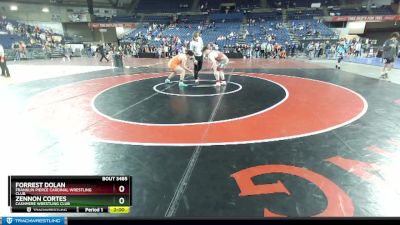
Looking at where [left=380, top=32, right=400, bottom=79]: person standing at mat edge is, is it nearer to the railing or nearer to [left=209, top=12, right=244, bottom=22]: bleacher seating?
[left=209, top=12, right=244, bottom=22]: bleacher seating

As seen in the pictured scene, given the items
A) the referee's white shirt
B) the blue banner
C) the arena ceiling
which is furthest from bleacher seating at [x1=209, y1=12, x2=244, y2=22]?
the blue banner

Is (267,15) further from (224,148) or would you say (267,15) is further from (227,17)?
(224,148)

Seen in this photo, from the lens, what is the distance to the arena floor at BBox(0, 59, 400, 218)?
8.72ft

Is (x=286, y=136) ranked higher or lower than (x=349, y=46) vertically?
lower

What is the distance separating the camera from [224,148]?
12.9 ft

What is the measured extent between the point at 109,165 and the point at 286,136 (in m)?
2.73

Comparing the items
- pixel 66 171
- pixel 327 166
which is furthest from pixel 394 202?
pixel 66 171

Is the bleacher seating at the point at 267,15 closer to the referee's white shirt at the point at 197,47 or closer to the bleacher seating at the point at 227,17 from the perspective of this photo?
the bleacher seating at the point at 227,17

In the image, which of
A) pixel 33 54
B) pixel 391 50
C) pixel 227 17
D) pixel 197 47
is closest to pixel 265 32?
pixel 227 17

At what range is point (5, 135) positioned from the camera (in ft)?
15.4

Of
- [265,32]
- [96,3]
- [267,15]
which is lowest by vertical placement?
[265,32]

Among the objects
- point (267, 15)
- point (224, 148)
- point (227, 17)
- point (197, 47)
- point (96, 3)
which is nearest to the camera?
point (224, 148)

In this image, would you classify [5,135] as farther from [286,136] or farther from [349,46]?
[349,46]

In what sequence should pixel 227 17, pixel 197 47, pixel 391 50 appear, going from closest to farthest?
1. pixel 197 47
2. pixel 391 50
3. pixel 227 17
